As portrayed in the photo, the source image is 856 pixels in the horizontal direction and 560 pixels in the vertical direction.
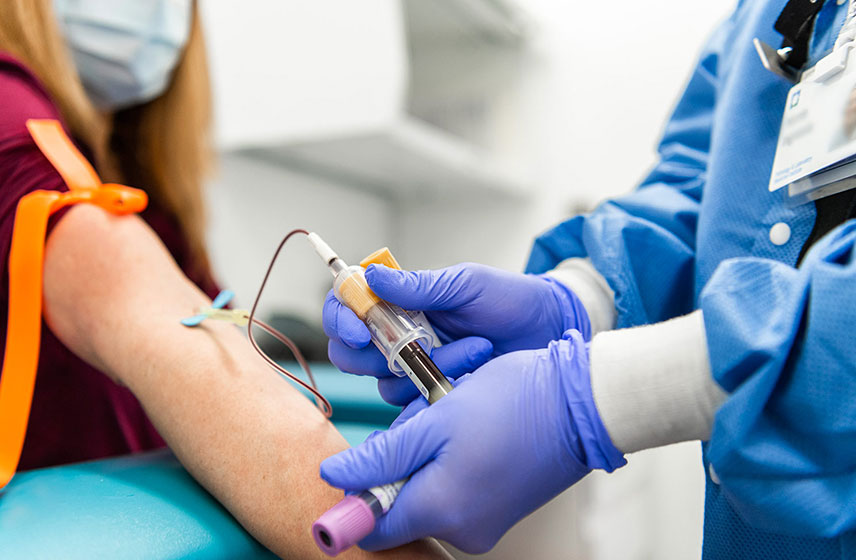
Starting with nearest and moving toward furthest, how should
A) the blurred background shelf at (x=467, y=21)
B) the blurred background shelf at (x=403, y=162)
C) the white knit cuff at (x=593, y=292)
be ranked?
the white knit cuff at (x=593, y=292) → the blurred background shelf at (x=403, y=162) → the blurred background shelf at (x=467, y=21)

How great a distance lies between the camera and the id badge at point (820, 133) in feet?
1.90

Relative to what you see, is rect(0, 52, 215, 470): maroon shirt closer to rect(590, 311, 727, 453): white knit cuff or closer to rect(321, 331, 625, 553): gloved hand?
rect(321, 331, 625, 553): gloved hand

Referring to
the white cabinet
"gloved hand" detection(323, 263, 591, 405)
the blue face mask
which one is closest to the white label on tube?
"gloved hand" detection(323, 263, 591, 405)

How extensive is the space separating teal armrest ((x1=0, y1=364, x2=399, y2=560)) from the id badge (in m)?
0.67

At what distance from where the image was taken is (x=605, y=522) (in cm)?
108

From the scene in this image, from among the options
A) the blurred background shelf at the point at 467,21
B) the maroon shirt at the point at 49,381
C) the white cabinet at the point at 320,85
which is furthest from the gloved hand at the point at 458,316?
the blurred background shelf at the point at 467,21

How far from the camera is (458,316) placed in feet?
2.15

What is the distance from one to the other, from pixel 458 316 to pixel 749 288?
0.29 meters

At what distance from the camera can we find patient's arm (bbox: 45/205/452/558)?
1.84 feet

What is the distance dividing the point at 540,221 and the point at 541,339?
185 centimetres

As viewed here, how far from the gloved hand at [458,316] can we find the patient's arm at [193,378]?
9cm

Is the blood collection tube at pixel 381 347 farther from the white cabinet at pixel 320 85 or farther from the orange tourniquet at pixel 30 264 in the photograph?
the white cabinet at pixel 320 85

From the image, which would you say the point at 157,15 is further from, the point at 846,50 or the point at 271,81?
the point at 846,50

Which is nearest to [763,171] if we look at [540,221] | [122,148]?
[122,148]
